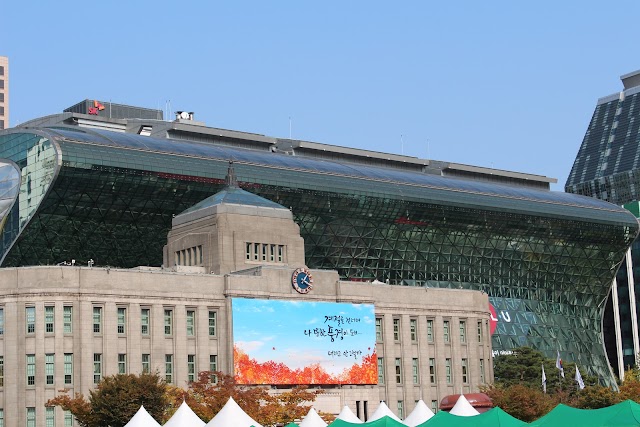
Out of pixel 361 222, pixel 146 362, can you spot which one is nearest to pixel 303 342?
pixel 146 362

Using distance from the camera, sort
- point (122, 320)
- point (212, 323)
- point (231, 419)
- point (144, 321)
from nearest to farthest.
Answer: point (231, 419) < point (122, 320) < point (144, 321) < point (212, 323)

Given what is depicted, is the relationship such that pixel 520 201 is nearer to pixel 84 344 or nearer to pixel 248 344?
pixel 248 344

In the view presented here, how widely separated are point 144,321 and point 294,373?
1411cm

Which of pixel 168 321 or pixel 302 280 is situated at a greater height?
pixel 302 280

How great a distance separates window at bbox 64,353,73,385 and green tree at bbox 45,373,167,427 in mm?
9334

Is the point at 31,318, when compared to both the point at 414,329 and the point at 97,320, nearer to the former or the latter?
the point at 97,320

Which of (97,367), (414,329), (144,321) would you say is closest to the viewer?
(97,367)

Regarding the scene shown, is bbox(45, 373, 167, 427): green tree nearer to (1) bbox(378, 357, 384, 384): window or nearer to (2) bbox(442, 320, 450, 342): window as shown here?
(1) bbox(378, 357, 384, 384): window

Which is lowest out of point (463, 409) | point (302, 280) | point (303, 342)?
point (463, 409)

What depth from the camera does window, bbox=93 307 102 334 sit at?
103m

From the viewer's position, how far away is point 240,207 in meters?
115

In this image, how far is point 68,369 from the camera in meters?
101

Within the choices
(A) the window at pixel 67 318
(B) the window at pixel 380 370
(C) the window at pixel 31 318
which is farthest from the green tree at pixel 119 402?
(B) the window at pixel 380 370

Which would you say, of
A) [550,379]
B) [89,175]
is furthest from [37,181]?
[550,379]
